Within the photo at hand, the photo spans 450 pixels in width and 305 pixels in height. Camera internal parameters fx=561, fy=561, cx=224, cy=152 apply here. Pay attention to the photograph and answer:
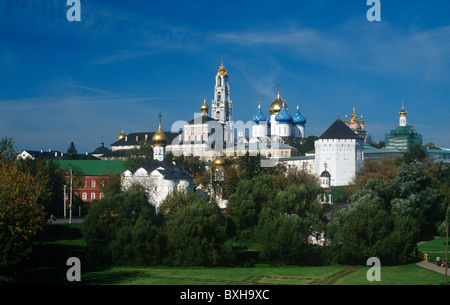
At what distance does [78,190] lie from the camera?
47844 millimetres

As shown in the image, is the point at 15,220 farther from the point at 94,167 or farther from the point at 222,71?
the point at 222,71

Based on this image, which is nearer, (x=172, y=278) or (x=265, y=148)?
(x=172, y=278)

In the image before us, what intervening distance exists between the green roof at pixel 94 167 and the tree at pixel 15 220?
26326 millimetres

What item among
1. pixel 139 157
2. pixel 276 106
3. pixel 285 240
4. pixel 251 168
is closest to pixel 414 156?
pixel 251 168

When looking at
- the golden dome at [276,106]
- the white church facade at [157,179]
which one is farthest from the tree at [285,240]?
the golden dome at [276,106]

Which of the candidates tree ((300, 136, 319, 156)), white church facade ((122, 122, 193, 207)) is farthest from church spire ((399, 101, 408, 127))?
white church facade ((122, 122, 193, 207))

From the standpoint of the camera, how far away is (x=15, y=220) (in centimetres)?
2256

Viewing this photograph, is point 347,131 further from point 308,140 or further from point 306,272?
point 306,272

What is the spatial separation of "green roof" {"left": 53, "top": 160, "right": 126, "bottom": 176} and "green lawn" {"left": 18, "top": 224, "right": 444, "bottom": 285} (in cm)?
2477

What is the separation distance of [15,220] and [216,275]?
853 centimetres

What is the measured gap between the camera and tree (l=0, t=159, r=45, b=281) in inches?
808

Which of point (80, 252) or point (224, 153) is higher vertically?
point (224, 153)

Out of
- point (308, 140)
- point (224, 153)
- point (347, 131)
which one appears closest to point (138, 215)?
point (347, 131)
